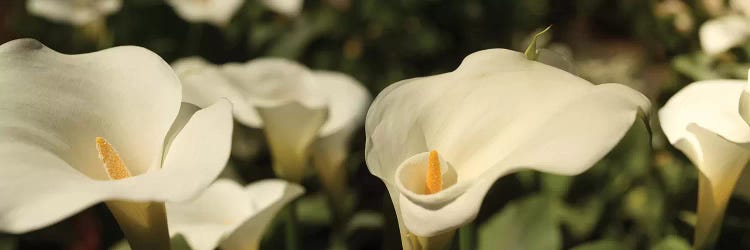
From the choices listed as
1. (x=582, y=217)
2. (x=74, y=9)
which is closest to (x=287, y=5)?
(x=74, y=9)

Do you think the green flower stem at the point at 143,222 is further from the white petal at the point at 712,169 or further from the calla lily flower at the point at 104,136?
the white petal at the point at 712,169

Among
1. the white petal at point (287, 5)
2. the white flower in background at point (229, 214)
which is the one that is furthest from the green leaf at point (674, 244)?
the white petal at point (287, 5)

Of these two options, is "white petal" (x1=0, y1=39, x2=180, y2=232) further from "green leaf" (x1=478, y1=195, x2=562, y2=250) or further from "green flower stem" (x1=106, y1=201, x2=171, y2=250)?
"green leaf" (x1=478, y1=195, x2=562, y2=250)

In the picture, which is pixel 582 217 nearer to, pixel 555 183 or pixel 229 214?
pixel 555 183

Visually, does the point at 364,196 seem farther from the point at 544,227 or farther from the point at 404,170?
the point at 404,170

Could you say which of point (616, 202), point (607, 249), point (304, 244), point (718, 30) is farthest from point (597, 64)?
point (607, 249)

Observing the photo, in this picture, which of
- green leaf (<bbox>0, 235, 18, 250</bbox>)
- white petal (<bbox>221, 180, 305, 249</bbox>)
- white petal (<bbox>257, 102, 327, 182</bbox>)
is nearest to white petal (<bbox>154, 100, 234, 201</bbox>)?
white petal (<bbox>221, 180, 305, 249</bbox>)
